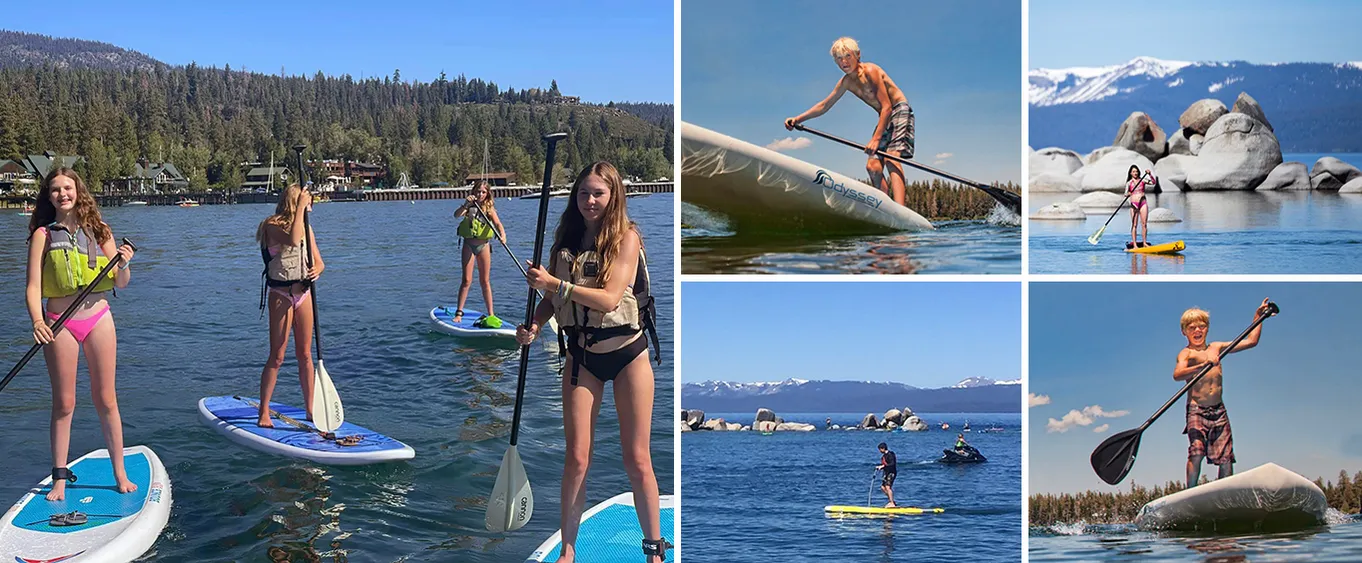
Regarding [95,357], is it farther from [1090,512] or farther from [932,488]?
[1090,512]

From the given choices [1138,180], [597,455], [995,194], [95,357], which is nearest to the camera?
[995,194]

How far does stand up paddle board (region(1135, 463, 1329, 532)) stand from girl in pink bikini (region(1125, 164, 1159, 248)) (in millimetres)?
785

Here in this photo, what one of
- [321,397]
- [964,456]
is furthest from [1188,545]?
[321,397]

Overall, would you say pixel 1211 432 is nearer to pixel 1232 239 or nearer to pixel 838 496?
pixel 1232 239

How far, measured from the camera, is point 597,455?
591 cm

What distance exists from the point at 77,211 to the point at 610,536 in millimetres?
2124

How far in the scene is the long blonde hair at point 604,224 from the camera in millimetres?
2971

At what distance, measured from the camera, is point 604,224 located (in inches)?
118

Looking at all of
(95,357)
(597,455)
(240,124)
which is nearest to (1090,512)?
(597,455)

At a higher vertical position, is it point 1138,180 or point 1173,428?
point 1138,180

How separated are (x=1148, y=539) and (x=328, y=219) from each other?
177 feet

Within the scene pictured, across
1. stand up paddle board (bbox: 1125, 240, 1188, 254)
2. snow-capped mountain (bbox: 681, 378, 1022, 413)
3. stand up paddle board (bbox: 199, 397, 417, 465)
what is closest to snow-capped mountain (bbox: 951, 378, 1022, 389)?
snow-capped mountain (bbox: 681, 378, 1022, 413)

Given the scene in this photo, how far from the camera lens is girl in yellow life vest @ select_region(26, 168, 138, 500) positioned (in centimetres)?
386

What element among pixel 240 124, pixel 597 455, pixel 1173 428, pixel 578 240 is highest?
pixel 240 124
